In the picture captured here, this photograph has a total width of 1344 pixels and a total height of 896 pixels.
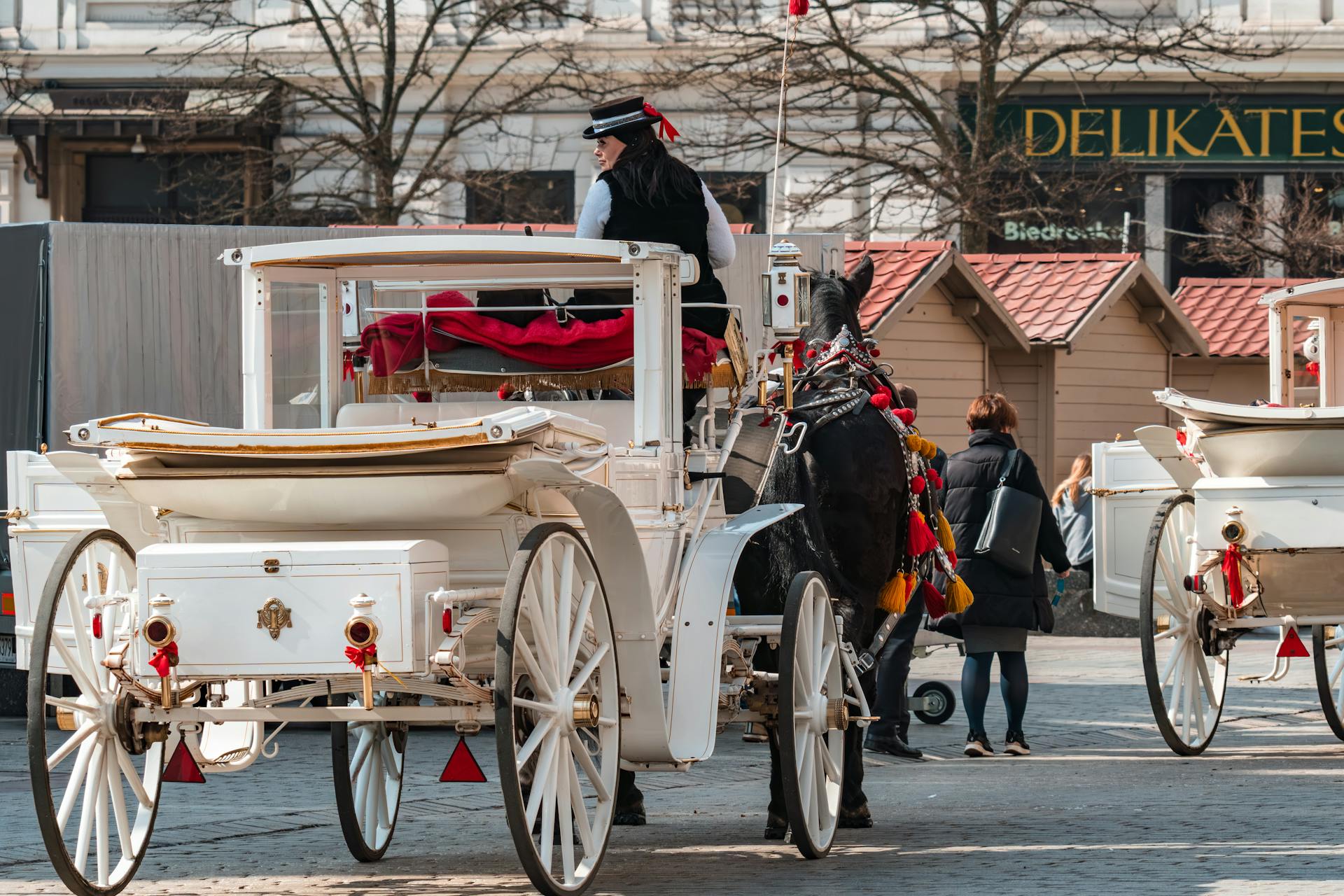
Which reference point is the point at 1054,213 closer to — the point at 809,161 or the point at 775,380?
the point at 809,161

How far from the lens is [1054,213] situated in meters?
23.1

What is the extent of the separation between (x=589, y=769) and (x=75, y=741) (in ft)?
4.77

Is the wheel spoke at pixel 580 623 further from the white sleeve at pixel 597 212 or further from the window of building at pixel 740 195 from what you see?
the window of building at pixel 740 195

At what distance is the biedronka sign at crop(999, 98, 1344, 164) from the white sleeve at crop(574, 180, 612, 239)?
19368 mm

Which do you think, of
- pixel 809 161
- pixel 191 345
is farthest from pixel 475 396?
pixel 809 161

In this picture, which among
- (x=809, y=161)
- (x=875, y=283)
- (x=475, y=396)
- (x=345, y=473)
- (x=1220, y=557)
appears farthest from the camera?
(x=809, y=161)

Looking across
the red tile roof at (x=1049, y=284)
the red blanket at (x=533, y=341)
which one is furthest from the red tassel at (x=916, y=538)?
the red tile roof at (x=1049, y=284)

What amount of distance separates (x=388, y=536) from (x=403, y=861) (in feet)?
5.88

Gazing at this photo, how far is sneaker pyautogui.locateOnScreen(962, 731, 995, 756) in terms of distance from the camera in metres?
11.0

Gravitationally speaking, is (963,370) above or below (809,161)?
below

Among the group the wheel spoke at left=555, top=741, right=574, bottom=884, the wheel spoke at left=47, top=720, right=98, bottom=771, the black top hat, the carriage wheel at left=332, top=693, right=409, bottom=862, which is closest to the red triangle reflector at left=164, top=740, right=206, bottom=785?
the wheel spoke at left=47, top=720, right=98, bottom=771

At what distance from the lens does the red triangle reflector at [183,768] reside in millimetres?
6051

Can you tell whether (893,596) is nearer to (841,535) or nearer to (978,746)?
(841,535)

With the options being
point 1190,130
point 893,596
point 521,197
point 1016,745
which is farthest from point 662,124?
point 1190,130
